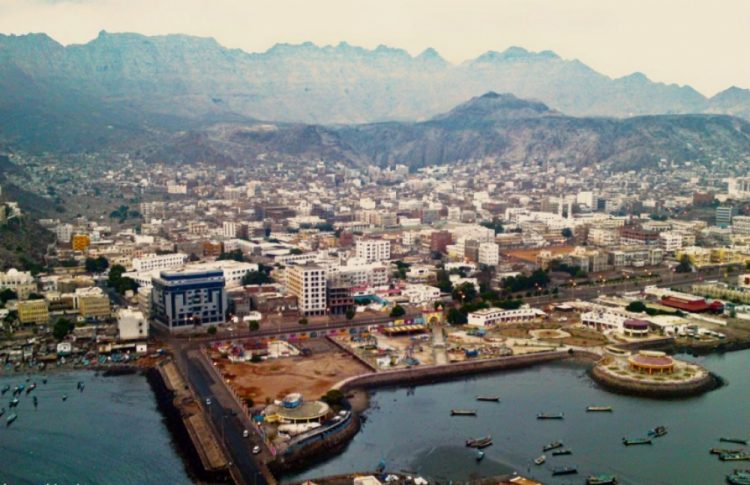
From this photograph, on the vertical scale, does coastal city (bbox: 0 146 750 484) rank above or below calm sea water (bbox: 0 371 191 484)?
above

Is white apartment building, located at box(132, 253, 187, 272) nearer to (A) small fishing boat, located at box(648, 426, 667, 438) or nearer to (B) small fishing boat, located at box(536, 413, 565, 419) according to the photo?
(B) small fishing boat, located at box(536, 413, 565, 419)

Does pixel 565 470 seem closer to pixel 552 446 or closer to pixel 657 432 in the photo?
pixel 552 446

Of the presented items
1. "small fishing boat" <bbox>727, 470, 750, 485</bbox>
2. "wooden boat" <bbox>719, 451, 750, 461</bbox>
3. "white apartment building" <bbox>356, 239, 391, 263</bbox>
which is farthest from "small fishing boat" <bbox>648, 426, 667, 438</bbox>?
"white apartment building" <bbox>356, 239, 391, 263</bbox>

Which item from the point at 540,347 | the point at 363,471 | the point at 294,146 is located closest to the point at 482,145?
the point at 294,146

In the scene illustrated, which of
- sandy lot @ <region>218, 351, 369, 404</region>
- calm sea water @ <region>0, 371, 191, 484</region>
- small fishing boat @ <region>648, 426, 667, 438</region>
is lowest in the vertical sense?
calm sea water @ <region>0, 371, 191, 484</region>

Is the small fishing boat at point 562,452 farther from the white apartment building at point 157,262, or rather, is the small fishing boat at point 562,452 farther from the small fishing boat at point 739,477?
the white apartment building at point 157,262

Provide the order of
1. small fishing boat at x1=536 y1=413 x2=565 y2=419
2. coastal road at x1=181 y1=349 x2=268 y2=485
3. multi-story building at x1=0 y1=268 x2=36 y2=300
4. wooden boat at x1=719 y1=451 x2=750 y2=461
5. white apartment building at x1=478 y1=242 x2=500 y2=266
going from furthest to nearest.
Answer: white apartment building at x1=478 y1=242 x2=500 y2=266
multi-story building at x1=0 y1=268 x2=36 y2=300
small fishing boat at x1=536 y1=413 x2=565 y2=419
wooden boat at x1=719 y1=451 x2=750 y2=461
coastal road at x1=181 y1=349 x2=268 y2=485
